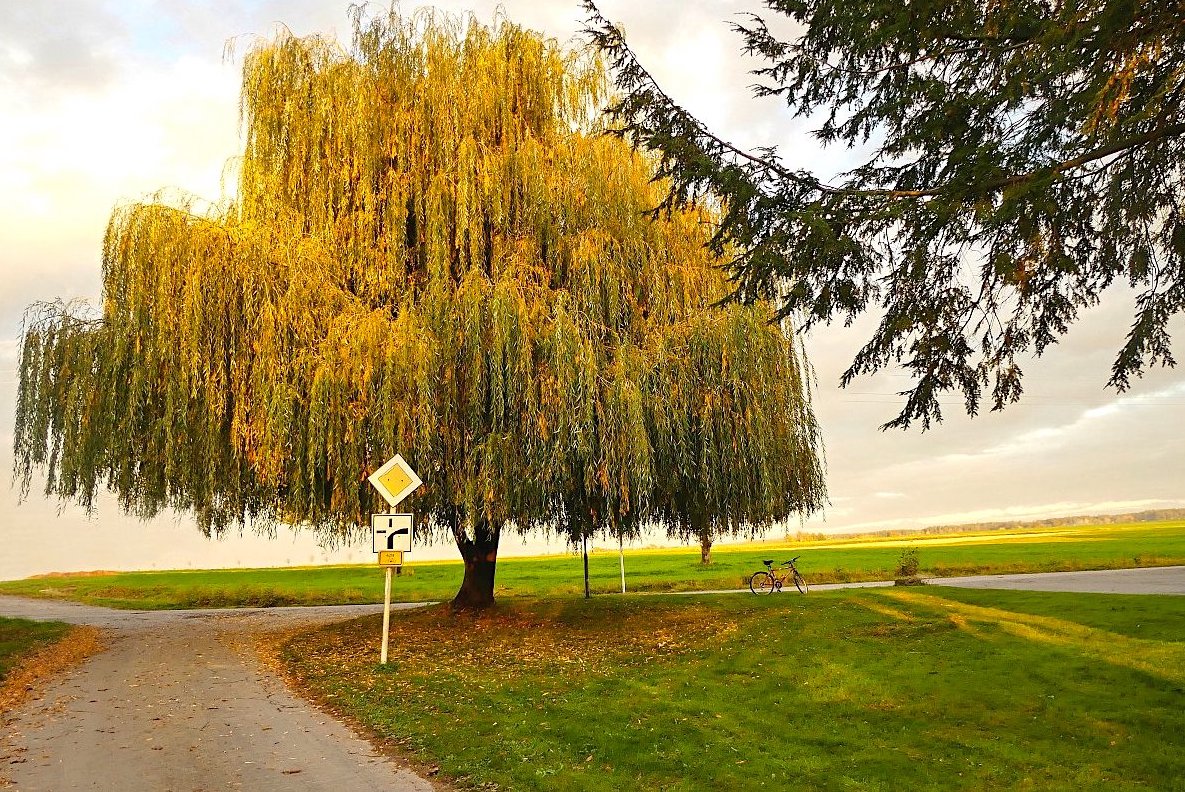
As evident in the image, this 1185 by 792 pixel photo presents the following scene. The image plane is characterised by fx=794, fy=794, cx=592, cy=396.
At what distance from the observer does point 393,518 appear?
40.0 ft

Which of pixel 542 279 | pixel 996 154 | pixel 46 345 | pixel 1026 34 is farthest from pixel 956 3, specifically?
pixel 46 345

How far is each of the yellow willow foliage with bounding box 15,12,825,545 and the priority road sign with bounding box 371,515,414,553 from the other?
1198 millimetres

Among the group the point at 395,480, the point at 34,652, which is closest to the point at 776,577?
the point at 395,480

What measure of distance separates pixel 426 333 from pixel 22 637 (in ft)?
37.5

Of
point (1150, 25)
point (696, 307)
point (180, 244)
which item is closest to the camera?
point (1150, 25)

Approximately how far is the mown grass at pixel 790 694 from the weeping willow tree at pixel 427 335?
2.36 metres

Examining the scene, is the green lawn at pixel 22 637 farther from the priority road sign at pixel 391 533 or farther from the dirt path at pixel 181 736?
the priority road sign at pixel 391 533

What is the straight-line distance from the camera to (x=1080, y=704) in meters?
8.74

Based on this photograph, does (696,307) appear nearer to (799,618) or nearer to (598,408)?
(598,408)

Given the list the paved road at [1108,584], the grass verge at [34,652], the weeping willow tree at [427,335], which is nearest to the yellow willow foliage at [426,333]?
the weeping willow tree at [427,335]

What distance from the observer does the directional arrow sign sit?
38.9ft

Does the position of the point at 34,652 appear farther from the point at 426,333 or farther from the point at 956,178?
the point at 956,178

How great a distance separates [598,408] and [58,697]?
8.55 metres

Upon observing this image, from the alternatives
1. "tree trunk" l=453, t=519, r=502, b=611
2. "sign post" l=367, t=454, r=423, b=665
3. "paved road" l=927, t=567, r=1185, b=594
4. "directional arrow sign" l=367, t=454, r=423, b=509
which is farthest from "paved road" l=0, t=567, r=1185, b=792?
"paved road" l=927, t=567, r=1185, b=594
